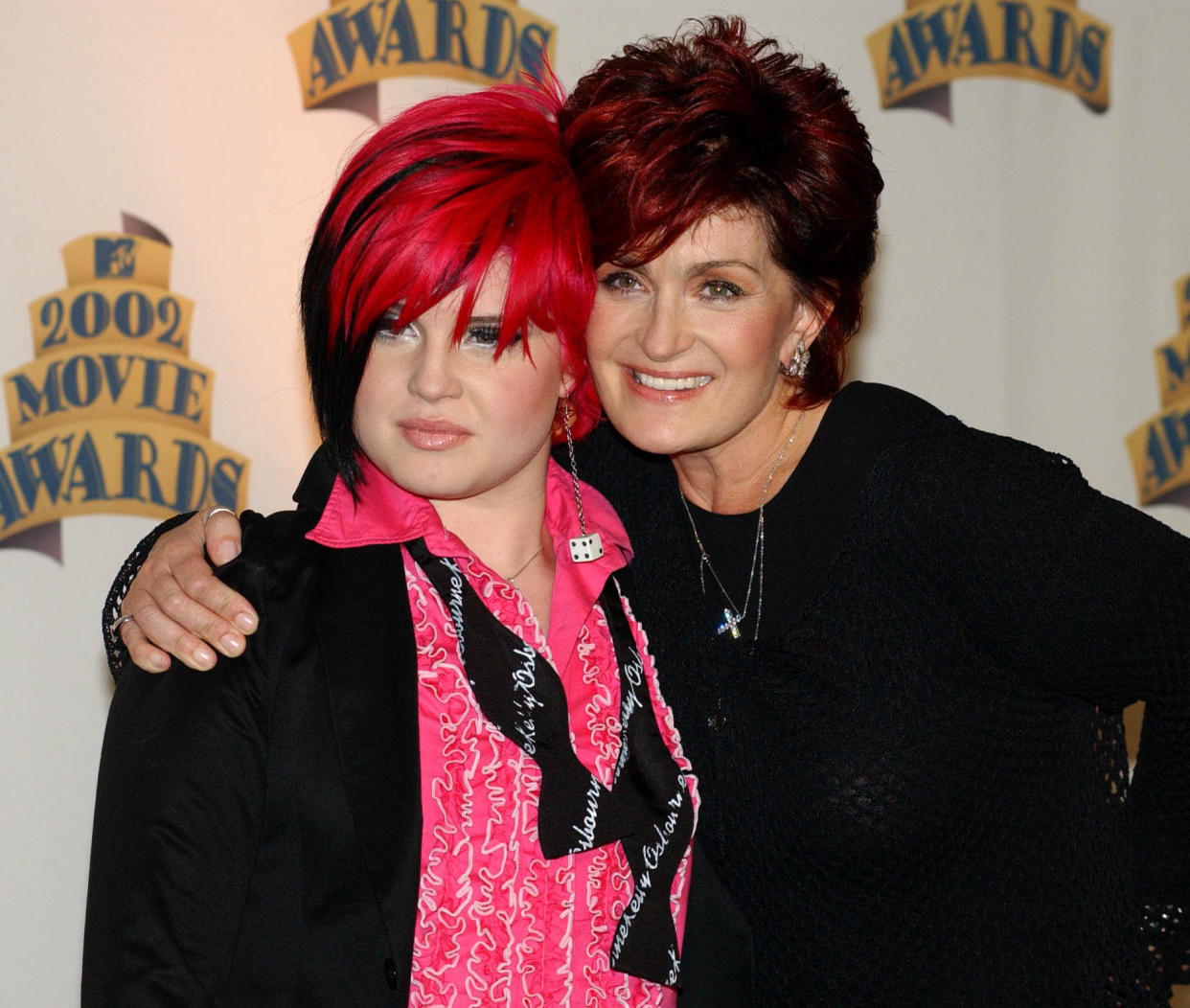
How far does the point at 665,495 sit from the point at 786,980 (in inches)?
27.9

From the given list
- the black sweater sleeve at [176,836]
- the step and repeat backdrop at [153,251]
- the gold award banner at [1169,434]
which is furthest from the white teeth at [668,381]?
the gold award banner at [1169,434]

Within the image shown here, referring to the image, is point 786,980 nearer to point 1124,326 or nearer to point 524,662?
point 524,662

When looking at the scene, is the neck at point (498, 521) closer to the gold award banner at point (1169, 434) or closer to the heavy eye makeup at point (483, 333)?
the heavy eye makeup at point (483, 333)

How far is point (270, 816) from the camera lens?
137 cm

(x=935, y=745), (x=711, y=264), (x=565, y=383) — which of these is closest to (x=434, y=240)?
(x=565, y=383)

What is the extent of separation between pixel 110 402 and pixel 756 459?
1.50 metres

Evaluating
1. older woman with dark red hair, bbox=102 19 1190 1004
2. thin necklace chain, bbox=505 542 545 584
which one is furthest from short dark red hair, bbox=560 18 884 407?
thin necklace chain, bbox=505 542 545 584

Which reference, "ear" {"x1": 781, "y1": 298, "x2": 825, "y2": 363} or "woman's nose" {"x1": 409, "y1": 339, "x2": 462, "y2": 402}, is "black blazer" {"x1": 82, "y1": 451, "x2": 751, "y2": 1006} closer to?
"woman's nose" {"x1": 409, "y1": 339, "x2": 462, "y2": 402}

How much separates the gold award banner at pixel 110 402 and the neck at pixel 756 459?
1.30 meters

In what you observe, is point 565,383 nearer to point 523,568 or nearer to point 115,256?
point 523,568

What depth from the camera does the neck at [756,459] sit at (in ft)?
6.19

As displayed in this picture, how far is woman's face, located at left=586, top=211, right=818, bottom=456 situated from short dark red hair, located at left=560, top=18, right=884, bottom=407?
32 millimetres

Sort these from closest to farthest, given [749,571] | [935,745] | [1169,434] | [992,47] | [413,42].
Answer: [935,745], [749,571], [413,42], [992,47], [1169,434]

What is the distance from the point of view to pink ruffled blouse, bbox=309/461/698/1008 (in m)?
1.44
